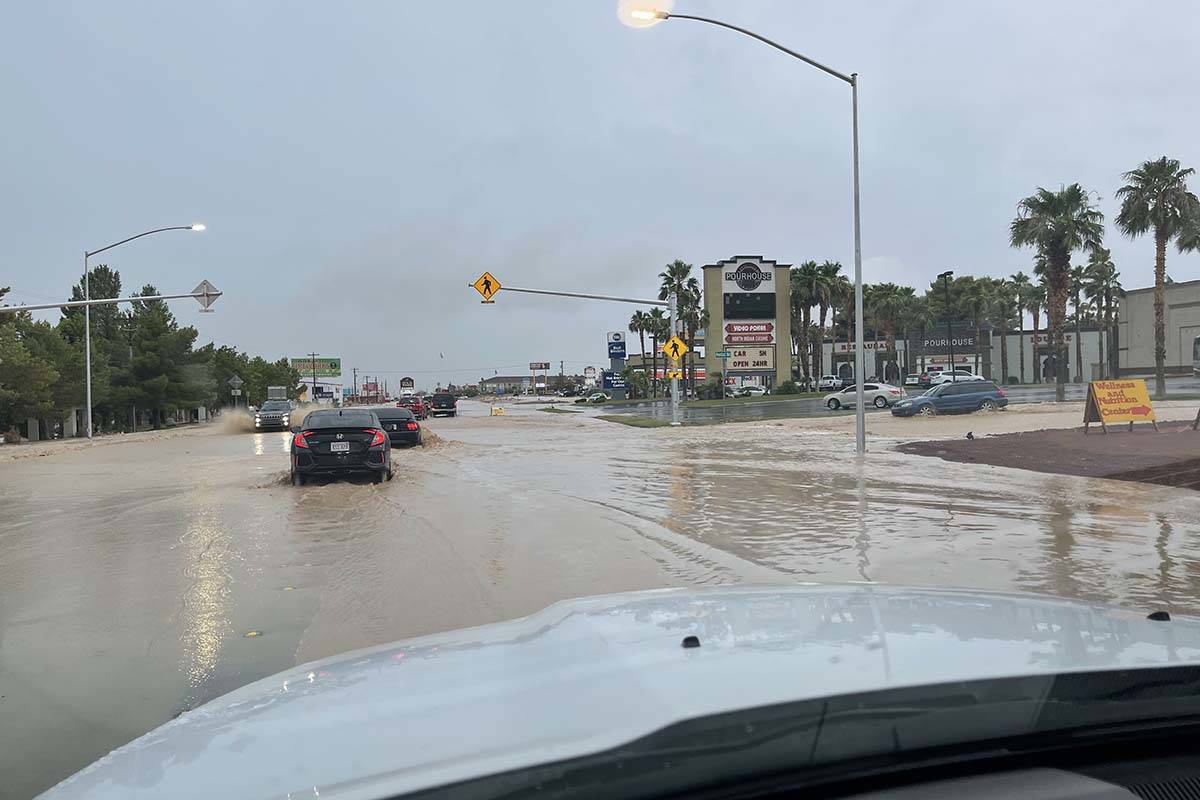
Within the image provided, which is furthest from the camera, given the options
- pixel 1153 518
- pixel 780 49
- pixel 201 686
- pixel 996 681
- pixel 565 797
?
pixel 780 49

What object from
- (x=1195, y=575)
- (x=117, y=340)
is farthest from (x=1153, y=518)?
(x=117, y=340)

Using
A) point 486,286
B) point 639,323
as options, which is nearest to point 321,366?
point 639,323

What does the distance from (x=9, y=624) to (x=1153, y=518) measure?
12.3 metres

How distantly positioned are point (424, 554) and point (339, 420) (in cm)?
793

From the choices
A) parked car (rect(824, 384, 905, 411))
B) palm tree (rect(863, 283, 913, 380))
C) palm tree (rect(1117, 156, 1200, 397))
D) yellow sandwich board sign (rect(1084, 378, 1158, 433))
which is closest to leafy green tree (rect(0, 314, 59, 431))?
parked car (rect(824, 384, 905, 411))

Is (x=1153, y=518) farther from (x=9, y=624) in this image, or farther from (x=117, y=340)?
(x=117, y=340)

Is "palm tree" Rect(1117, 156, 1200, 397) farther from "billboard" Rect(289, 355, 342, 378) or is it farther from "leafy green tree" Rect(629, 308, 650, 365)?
"billboard" Rect(289, 355, 342, 378)

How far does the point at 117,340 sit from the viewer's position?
221 ft

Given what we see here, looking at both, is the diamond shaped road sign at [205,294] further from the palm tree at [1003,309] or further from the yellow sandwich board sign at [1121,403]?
the palm tree at [1003,309]

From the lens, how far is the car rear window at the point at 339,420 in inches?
637

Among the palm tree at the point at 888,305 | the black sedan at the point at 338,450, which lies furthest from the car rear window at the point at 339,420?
the palm tree at the point at 888,305

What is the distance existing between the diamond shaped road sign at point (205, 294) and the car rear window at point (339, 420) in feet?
58.7

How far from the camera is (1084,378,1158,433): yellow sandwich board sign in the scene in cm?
2247

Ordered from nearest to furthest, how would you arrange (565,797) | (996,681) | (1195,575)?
(565,797) < (996,681) < (1195,575)
